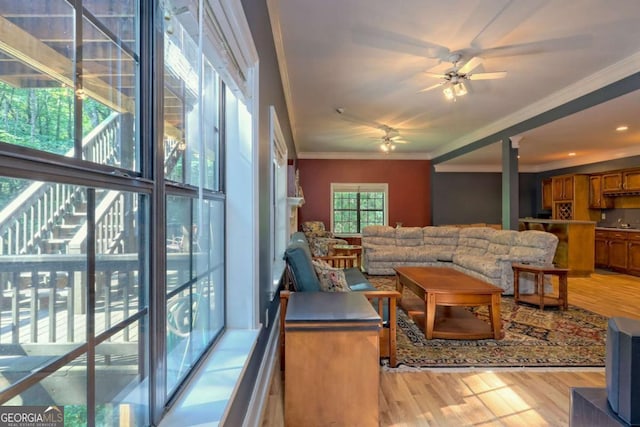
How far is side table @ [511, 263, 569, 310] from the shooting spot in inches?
157

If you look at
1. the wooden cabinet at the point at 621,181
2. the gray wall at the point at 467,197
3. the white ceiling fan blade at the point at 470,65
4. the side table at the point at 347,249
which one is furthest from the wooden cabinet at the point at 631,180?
the white ceiling fan blade at the point at 470,65

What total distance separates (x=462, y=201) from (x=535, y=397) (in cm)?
713

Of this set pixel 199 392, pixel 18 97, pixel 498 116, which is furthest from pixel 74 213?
pixel 498 116

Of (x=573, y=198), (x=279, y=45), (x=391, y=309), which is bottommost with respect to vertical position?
(x=391, y=309)

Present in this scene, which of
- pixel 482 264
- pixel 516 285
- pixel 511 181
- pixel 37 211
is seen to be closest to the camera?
pixel 37 211

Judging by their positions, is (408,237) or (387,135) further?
(408,237)

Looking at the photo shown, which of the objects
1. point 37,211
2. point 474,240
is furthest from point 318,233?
point 37,211

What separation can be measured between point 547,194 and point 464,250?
15.8 ft

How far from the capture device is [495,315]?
2.97 meters

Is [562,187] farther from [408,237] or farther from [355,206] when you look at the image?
[355,206]

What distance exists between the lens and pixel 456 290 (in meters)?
2.92

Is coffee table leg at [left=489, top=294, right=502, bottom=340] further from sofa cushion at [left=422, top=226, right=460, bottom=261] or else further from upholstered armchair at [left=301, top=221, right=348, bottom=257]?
upholstered armchair at [left=301, top=221, right=348, bottom=257]

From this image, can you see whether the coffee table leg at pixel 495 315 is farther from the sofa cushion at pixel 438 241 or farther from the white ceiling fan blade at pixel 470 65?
the sofa cushion at pixel 438 241

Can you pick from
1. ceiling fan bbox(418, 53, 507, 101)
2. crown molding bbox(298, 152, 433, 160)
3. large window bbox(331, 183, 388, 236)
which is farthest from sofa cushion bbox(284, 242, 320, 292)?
crown molding bbox(298, 152, 433, 160)
